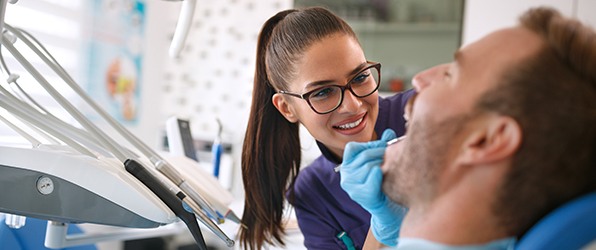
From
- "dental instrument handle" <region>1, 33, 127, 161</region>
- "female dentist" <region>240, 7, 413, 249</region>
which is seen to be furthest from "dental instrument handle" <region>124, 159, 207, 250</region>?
"female dentist" <region>240, 7, 413, 249</region>

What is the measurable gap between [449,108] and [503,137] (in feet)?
0.29

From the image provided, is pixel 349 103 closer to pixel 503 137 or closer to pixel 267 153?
pixel 267 153

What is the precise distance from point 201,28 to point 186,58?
234mm

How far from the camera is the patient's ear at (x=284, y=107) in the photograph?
4.66 feet

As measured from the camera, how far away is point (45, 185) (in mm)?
906

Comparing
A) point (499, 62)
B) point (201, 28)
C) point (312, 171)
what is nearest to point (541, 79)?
point (499, 62)

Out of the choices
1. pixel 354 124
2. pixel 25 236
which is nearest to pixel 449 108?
pixel 354 124

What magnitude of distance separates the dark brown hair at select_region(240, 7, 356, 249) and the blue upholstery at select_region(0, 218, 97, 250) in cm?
48

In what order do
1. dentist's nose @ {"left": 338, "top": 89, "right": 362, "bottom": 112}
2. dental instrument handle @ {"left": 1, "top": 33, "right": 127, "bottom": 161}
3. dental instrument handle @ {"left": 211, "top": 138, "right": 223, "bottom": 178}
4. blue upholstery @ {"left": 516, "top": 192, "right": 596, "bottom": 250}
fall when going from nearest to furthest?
1. blue upholstery @ {"left": 516, "top": 192, "right": 596, "bottom": 250}
2. dental instrument handle @ {"left": 1, "top": 33, "right": 127, "bottom": 161}
3. dentist's nose @ {"left": 338, "top": 89, "right": 362, "bottom": 112}
4. dental instrument handle @ {"left": 211, "top": 138, "right": 223, "bottom": 178}

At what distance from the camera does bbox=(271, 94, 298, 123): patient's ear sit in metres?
1.42

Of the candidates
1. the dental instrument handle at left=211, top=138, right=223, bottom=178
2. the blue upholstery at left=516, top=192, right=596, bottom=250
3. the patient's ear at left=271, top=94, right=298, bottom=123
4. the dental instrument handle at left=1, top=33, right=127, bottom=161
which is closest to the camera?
the blue upholstery at left=516, top=192, right=596, bottom=250

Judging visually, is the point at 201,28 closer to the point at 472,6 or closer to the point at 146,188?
the point at 472,6

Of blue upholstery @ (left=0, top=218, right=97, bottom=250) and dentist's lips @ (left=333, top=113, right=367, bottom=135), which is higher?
dentist's lips @ (left=333, top=113, right=367, bottom=135)

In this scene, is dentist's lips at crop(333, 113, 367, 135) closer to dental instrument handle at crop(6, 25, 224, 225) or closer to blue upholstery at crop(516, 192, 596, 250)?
Result: dental instrument handle at crop(6, 25, 224, 225)
